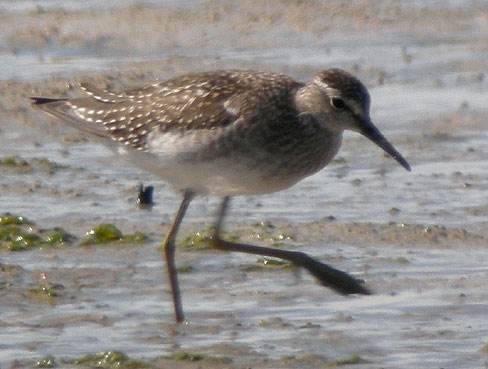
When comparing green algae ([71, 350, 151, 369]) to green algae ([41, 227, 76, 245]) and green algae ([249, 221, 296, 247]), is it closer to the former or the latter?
green algae ([41, 227, 76, 245])

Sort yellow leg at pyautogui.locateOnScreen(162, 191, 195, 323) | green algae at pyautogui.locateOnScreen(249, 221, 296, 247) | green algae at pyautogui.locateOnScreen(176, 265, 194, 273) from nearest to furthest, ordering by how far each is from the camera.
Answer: yellow leg at pyautogui.locateOnScreen(162, 191, 195, 323) → green algae at pyautogui.locateOnScreen(176, 265, 194, 273) → green algae at pyautogui.locateOnScreen(249, 221, 296, 247)

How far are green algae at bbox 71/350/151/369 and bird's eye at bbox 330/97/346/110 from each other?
2176 mm

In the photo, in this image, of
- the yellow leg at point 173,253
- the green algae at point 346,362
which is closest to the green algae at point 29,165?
the yellow leg at point 173,253

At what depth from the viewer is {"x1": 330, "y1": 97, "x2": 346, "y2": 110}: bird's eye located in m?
8.99

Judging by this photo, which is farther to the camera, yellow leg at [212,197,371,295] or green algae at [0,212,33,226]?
green algae at [0,212,33,226]

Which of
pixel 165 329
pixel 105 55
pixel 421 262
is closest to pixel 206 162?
pixel 165 329

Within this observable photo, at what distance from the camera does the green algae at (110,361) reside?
7789 mm

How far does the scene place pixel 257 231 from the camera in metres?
10.3

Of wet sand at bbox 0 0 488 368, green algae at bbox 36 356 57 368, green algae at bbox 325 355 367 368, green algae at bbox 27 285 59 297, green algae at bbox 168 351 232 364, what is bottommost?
wet sand at bbox 0 0 488 368

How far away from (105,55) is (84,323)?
24.2 ft

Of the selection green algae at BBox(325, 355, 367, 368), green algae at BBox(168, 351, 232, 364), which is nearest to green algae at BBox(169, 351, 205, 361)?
green algae at BBox(168, 351, 232, 364)

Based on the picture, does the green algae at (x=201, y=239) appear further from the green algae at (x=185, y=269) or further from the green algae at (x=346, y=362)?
the green algae at (x=346, y=362)

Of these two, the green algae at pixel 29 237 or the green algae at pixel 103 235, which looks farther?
the green algae at pixel 103 235

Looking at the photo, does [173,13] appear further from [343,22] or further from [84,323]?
[84,323]
